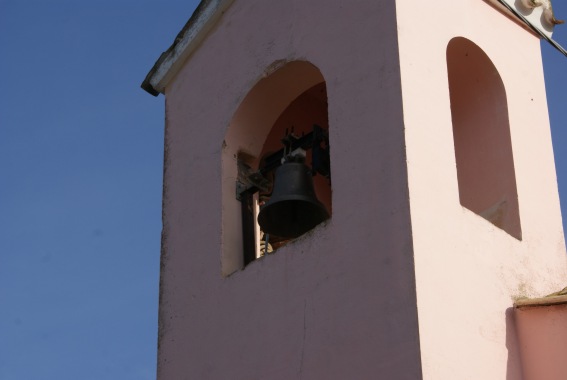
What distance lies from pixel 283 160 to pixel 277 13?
85 cm

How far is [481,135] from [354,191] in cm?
128

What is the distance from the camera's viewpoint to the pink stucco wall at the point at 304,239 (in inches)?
258

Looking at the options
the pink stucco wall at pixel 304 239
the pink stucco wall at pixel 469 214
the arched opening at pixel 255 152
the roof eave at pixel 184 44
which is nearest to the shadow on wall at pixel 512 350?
the pink stucco wall at pixel 469 214

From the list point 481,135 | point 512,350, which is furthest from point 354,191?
point 481,135

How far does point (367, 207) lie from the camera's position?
680 centimetres

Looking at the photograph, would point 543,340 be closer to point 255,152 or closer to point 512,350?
point 512,350

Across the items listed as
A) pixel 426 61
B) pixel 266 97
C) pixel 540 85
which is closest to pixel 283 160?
pixel 266 97

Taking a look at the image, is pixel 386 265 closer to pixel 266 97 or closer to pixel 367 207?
pixel 367 207

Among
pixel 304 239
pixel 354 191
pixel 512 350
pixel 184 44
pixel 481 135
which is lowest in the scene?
pixel 512 350

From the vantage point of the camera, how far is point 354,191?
22.7ft

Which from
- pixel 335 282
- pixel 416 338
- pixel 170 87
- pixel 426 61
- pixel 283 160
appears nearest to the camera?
pixel 416 338

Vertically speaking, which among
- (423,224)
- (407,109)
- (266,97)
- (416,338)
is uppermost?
(266,97)

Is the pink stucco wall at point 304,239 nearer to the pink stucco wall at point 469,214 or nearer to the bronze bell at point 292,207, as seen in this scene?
the pink stucco wall at point 469,214

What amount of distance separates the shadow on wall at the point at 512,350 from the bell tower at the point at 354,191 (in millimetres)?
17
